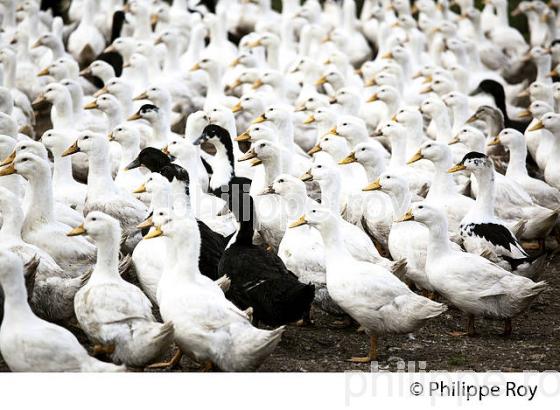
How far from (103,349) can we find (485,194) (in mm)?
3913

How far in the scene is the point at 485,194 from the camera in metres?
9.20

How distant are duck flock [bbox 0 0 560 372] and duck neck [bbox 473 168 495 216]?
16 millimetres

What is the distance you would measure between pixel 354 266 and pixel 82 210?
121 inches

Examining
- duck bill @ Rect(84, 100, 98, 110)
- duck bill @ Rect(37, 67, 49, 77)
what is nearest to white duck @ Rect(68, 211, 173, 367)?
duck bill @ Rect(84, 100, 98, 110)

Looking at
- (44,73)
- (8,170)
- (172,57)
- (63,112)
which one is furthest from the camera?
(172,57)

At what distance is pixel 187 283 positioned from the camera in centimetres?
696

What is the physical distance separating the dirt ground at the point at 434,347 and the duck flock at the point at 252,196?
0.46 feet

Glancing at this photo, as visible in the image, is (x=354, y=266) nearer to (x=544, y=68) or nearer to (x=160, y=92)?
(x=160, y=92)

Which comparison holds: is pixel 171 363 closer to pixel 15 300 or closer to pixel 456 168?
pixel 15 300

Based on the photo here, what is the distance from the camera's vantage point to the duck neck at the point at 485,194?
9.17 metres

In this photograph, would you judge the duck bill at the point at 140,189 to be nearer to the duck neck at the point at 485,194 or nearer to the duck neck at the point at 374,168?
the duck neck at the point at 374,168

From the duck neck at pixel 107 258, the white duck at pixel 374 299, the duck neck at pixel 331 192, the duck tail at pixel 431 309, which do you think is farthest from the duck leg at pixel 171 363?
the duck neck at pixel 331 192

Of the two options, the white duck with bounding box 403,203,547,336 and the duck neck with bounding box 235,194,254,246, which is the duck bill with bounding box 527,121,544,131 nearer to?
the white duck with bounding box 403,203,547,336

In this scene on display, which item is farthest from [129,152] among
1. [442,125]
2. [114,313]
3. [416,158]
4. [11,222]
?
[114,313]
